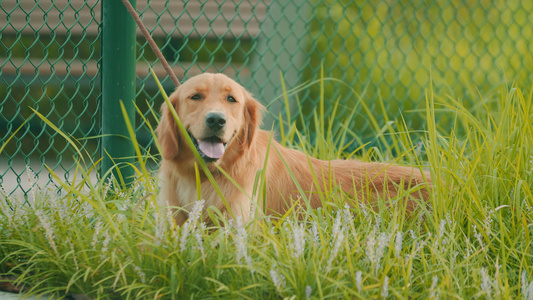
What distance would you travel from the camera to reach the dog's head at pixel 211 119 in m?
2.55

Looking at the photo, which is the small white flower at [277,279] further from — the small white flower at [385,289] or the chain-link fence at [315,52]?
the chain-link fence at [315,52]

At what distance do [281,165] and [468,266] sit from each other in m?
1.09

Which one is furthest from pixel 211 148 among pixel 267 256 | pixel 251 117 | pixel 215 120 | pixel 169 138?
pixel 267 256

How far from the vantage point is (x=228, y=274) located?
1.98 meters

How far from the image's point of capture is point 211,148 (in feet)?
8.42

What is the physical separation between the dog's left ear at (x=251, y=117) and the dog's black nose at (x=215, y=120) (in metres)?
0.30

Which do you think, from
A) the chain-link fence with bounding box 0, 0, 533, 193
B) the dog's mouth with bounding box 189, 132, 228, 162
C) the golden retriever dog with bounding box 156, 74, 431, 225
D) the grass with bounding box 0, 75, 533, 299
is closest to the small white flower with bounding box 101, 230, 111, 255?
the grass with bounding box 0, 75, 533, 299

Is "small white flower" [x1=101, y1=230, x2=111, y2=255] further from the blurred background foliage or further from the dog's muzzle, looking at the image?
the blurred background foliage

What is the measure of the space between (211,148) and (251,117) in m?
0.40

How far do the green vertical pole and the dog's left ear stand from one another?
2.37ft

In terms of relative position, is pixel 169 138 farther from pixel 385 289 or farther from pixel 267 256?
pixel 385 289

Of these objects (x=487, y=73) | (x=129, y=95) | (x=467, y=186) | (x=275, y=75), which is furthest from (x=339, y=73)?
(x=467, y=186)

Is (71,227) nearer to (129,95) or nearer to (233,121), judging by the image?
(233,121)

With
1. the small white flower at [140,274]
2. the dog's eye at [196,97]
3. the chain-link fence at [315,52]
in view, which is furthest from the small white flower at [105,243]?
the chain-link fence at [315,52]
